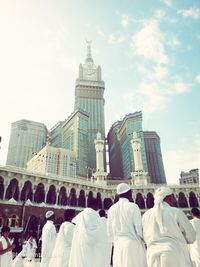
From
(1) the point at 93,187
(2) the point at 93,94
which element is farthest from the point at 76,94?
(1) the point at 93,187

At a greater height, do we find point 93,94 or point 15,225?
point 93,94

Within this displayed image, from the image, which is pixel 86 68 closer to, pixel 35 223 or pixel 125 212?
pixel 35 223

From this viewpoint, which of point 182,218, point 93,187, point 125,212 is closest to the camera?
point 182,218

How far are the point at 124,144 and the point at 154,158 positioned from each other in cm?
2124

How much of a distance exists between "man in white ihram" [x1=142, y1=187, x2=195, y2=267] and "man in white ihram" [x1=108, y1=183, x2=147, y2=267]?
169mm

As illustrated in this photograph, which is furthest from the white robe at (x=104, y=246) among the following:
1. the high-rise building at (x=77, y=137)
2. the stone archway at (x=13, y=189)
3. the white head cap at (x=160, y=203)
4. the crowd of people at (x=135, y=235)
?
the high-rise building at (x=77, y=137)

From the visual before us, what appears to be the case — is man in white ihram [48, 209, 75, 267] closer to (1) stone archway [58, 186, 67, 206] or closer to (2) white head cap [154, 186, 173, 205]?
(2) white head cap [154, 186, 173, 205]

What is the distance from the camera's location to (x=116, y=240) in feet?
12.9

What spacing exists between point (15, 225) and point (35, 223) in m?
2.88

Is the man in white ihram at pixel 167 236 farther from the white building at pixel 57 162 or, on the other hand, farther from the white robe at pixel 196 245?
the white building at pixel 57 162

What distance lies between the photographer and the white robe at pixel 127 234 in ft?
11.6

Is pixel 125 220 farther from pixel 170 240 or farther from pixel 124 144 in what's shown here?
pixel 124 144

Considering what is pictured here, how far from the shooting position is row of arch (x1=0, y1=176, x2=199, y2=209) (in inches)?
1254

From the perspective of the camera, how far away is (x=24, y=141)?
9562cm
